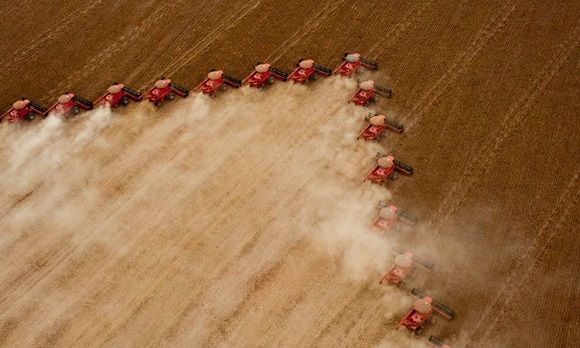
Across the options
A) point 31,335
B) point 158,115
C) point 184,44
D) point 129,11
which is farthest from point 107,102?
point 31,335

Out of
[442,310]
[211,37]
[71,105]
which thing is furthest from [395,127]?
[71,105]

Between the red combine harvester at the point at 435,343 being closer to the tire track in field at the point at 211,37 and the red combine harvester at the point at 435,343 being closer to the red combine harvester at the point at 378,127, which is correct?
the red combine harvester at the point at 378,127

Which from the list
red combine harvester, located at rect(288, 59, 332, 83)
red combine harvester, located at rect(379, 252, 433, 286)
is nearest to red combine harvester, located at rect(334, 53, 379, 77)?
red combine harvester, located at rect(288, 59, 332, 83)

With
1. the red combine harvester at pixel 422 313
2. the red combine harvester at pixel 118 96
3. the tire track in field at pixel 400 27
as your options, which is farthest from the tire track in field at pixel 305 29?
the red combine harvester at pixel 422 313

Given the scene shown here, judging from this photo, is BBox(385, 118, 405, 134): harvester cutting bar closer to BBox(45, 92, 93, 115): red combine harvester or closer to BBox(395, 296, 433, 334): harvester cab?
BBox(395, 296, 433, 334): harvester cab

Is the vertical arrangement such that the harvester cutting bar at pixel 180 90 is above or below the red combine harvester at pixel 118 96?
above

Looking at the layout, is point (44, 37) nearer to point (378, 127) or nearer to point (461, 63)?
point (378, 127)
